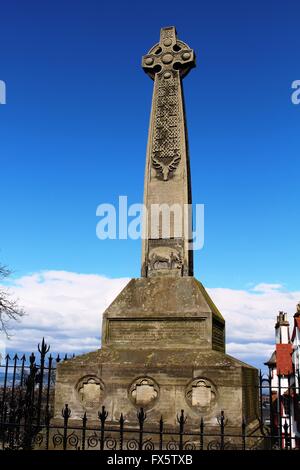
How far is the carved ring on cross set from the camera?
12.2 m

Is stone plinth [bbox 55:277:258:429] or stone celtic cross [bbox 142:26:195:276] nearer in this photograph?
stone plinth [bbox 55:277:258:429]

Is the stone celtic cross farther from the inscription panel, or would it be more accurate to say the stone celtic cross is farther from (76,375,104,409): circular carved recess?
(76,375,104,409): circular carved recess

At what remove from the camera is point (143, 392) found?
9.05 m

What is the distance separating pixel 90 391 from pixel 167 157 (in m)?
5.92

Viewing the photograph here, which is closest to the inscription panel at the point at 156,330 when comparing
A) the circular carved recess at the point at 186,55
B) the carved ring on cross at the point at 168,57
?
the carved ring on cross at the point at 168,57

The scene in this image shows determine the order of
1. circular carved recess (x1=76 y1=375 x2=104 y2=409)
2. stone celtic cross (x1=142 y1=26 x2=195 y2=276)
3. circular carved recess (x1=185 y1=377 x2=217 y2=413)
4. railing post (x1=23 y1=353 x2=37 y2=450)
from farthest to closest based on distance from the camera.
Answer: stone celtic cross (x1=142 y1=26 x2=195 y2=276) → circular carved recess (x1=76 y1=375 x2=104 y2=409) → circular carved recess (x1=185 y1=377 x2=217 y2=413) → railing post (x1=23 y1=353 x2=37 y2=450)

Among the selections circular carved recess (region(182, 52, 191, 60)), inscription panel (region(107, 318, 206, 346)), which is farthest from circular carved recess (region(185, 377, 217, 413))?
circular carved recess (region(182, 52, 191, 60))

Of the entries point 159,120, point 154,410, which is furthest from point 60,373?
point 159,120

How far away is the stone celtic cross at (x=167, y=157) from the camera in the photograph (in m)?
11.0

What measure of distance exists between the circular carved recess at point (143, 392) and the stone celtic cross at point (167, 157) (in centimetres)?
272

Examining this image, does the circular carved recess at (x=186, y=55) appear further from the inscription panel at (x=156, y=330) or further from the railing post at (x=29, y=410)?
the railing post at (x=29, y=410)

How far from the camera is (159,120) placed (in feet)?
39.5
